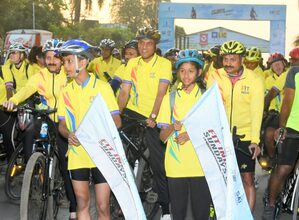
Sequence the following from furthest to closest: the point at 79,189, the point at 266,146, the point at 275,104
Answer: the point at 275,104, the point at 266,146, the point at 79,189

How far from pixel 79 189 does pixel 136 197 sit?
0.69 m

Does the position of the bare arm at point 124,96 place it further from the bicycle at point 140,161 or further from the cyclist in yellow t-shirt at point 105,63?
the cyclist in yellow t-shirt at point 105,63

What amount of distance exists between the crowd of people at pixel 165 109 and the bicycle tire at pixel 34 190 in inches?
10.2

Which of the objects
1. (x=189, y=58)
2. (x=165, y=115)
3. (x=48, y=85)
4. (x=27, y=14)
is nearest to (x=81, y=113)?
(x=165, y=115)

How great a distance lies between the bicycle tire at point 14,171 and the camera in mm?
7703

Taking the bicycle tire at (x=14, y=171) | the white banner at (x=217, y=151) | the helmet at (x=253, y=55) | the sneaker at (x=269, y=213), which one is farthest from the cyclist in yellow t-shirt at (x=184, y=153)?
the helmet at (x=253, y=55)

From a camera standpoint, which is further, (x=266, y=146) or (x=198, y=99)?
(x=266, y=146)

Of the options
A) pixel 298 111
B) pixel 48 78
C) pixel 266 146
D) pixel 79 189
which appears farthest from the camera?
pixel 266 146

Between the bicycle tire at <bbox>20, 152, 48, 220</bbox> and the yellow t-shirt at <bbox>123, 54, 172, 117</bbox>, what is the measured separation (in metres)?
1.59

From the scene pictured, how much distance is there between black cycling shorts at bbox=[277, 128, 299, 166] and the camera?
20.8 ft

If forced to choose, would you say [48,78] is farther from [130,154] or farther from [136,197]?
[136,197]

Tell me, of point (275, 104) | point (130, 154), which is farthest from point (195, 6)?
point (130, 154)

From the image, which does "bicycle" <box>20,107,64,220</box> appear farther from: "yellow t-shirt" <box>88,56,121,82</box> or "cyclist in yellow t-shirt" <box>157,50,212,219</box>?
"yellow t-shirt" <box>88,56,121,82</box>

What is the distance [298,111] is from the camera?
20.7 feet
